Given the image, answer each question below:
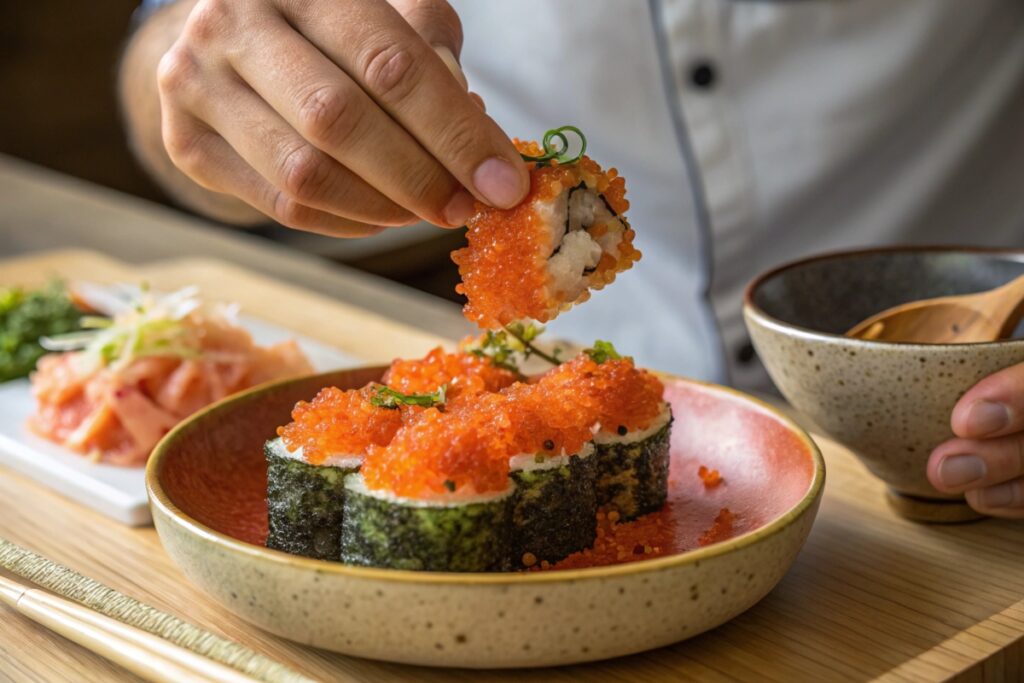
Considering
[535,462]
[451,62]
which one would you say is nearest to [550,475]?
[535,462]

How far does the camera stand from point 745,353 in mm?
2287

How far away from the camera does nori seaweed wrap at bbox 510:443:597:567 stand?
1155 mm

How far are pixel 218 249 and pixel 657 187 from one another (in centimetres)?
154

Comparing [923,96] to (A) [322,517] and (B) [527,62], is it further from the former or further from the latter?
(A) [322,517]

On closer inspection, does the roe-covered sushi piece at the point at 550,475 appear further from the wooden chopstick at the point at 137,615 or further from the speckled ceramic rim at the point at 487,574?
the wooden chopstick at the point at 137,615

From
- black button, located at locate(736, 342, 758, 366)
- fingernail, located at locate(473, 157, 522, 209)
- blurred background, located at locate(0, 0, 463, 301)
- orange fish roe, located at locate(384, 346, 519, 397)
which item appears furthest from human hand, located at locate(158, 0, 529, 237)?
blurred background, located at locate(0, 0, 463, 301)

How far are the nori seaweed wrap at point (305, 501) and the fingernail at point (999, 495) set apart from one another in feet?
2.38

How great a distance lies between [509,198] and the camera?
1144 mm

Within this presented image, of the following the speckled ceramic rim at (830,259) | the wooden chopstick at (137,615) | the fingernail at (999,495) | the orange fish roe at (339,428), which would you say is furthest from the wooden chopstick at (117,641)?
the fingernail at (999,495)

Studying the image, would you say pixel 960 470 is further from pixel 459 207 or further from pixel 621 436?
pixel 459 207

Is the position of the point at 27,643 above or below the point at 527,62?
below

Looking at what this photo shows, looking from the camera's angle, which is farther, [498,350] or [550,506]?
[498,350]

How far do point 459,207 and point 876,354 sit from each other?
1.64 feet

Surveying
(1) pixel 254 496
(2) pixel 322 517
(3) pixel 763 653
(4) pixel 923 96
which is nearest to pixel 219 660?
(2) pixel 322 517
